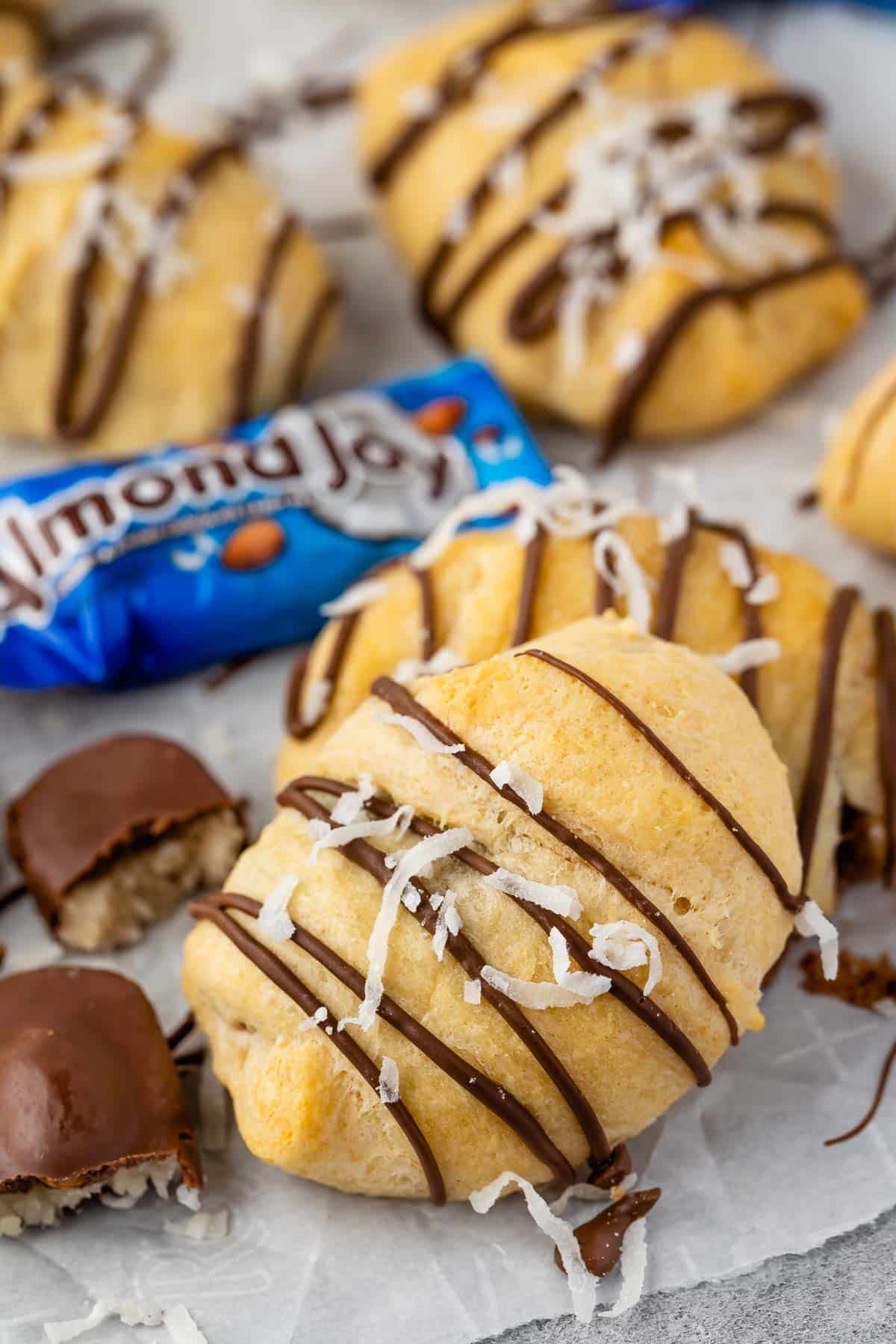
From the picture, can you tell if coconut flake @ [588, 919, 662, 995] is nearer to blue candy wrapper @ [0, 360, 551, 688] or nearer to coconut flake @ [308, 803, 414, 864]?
coconut flake @ [308, 803, 414, 864]

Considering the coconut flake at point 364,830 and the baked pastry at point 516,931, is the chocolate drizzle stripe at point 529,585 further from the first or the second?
the coconut flake at point 364,830

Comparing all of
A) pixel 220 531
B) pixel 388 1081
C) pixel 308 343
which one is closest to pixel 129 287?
pixel 308 343

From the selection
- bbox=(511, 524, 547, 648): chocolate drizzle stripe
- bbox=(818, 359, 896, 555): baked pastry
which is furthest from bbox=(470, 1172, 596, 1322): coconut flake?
bbox=(818, 359, 896, 555): baked pastry

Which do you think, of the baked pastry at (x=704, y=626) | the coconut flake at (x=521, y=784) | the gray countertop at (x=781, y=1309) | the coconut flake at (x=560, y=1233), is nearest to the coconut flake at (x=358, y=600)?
the baked pastry at (x=704, y=626)

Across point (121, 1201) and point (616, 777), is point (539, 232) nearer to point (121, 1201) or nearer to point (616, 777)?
point (616, 777)

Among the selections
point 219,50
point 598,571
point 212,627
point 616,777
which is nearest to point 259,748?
point 212,627

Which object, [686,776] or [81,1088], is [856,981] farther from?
[81,1088]
